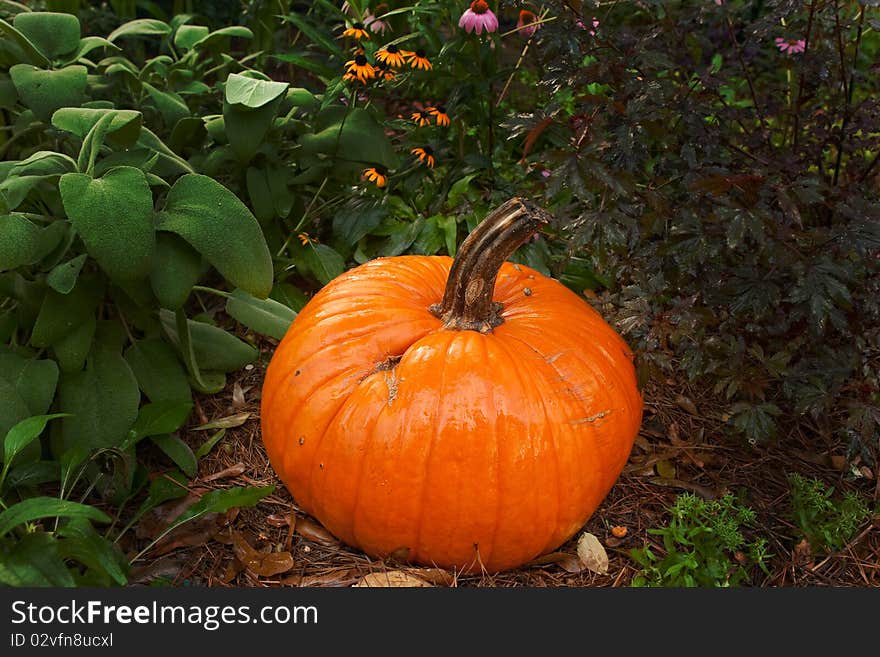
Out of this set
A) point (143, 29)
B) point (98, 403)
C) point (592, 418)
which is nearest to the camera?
point (592, 418)

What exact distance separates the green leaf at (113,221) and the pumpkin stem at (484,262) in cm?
74

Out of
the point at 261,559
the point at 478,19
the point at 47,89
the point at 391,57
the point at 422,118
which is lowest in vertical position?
the point at 261,559

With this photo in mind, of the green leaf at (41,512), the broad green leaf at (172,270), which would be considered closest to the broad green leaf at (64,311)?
the broad green leaf at (172,270)

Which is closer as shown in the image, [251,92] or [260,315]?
[251,92]

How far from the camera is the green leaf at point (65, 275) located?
2217 mm

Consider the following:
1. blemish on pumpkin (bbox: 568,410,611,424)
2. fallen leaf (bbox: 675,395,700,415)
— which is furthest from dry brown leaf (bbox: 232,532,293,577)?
fallen leaf (bbox: 675,395,700,415)

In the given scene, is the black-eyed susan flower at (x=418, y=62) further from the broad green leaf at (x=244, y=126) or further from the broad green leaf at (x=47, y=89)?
the broad green leaf at (x=47, y=89)

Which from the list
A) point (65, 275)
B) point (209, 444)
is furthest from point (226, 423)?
point (65, 275)

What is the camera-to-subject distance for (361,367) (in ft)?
7.27

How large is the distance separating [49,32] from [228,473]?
1495 mm

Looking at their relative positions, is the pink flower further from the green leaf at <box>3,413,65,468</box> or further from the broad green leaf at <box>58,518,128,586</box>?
the broad green leaf at <box>58,518,128,586</box>

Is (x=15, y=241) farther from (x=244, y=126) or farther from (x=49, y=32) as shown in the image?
(x=49, y=32)

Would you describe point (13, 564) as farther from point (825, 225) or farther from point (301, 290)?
point (825, 225)

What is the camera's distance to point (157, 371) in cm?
262
